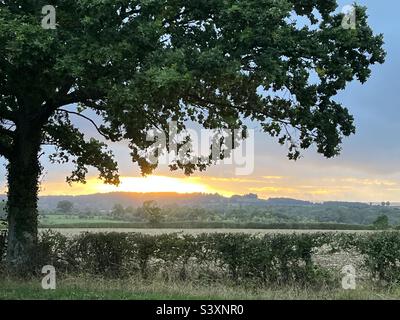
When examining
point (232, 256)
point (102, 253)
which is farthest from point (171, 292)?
point (102, 253)

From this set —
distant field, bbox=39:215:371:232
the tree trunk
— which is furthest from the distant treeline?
the tree trunk

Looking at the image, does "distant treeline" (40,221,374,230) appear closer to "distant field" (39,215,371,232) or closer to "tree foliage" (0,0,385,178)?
"distant field" (39,215,371,232)

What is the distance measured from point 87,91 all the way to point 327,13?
7.65 meters

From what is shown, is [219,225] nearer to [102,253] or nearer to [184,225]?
[184,225]

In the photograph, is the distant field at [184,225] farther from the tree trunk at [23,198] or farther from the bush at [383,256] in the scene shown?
the bush at [383,256]

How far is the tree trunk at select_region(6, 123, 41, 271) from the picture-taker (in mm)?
16609

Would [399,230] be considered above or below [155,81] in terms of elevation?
below

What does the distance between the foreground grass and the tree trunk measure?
7.94 feet

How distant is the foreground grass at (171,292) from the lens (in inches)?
494

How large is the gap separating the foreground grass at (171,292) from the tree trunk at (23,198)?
2420 millimetres

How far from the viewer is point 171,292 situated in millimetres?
13016
